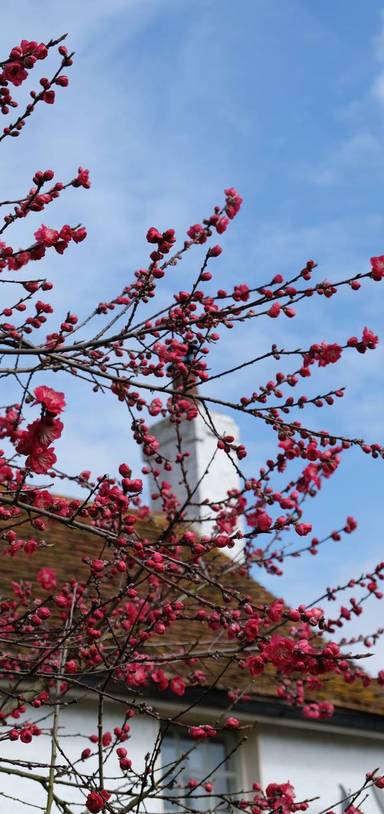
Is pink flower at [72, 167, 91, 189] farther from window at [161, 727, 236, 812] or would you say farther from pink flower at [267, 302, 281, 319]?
window at [161, 727, 236, 812]

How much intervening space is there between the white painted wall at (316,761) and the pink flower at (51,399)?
20.3 ft

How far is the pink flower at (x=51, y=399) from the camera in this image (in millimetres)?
3115

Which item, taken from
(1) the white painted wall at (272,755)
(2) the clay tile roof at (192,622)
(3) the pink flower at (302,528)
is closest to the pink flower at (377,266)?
(3) the pink flower at (302,528)

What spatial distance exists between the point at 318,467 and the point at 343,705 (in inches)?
126

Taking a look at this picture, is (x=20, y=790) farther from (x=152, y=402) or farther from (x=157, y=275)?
(x=157, y=275)

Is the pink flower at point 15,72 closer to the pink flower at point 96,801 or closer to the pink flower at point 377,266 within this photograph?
the pink flower at point 377,266

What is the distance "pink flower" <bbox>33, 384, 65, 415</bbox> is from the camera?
3115 millimetres

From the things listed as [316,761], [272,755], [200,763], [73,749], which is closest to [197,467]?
[316,761]

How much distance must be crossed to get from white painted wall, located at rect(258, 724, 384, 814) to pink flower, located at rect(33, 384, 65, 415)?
618cm

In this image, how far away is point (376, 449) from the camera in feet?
13.4

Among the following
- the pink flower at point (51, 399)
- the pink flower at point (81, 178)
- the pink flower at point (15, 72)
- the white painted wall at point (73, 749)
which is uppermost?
the pink flower at point (15, 72)

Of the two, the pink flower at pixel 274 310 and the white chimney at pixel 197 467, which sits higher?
the white chimney at pixel 197 467

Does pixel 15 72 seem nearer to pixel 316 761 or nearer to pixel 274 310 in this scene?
pixel 274 310

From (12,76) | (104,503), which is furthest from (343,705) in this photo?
(12,76)
